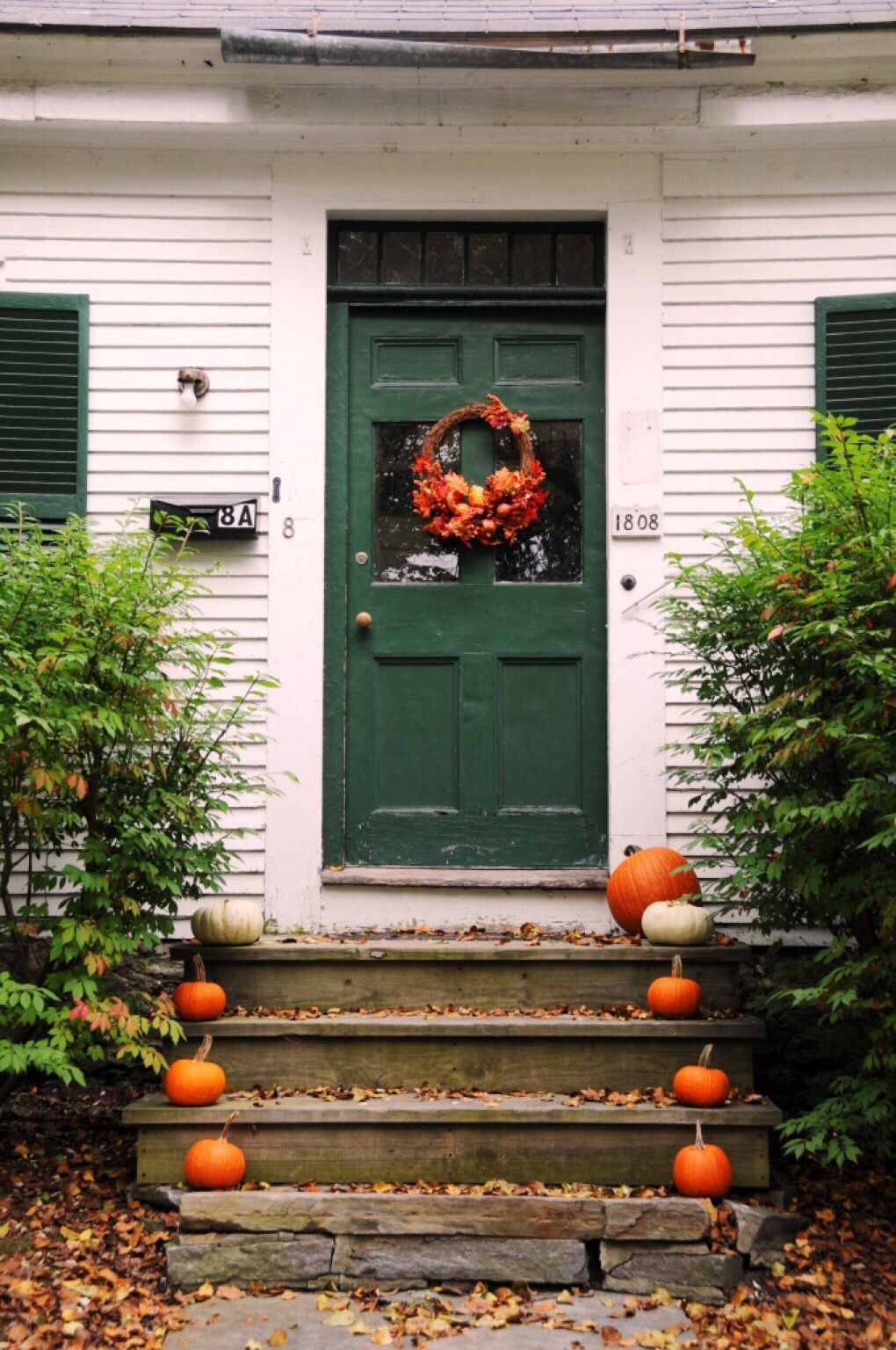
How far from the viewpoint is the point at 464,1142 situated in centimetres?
373

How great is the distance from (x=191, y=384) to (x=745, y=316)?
2450 millimetres

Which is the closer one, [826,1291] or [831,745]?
[826,1291]

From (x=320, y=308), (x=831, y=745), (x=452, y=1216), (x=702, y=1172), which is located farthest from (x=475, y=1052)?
(x=320, y=308)

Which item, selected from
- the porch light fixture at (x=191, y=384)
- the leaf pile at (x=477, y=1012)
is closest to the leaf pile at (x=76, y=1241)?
the leaf pile at (x=477, y=1012)

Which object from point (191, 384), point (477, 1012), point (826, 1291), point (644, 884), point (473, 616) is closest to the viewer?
point (826, 1291)

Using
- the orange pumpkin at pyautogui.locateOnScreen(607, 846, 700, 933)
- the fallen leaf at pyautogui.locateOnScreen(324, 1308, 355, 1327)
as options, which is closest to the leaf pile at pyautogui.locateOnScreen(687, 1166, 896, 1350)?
the fallen leaf at pyautogui.locateOnScreen(324, 1308, 355, 1327)

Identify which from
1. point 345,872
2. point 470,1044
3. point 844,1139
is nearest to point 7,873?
point 345,872

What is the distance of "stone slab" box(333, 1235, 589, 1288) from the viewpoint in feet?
11.4

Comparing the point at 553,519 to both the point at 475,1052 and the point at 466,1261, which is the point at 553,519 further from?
the point at 466,1261

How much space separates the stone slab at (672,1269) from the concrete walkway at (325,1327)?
0.07 m

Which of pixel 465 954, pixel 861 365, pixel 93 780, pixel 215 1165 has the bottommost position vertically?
pixel 215 1165

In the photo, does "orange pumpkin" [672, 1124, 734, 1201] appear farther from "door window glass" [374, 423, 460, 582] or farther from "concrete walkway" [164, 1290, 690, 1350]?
"door window glass" [374, 423, 460, 582]

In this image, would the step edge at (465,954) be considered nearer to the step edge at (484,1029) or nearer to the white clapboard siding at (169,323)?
the step edge at (484,1029)

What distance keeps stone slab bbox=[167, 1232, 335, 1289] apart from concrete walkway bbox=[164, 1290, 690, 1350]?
7 cm
